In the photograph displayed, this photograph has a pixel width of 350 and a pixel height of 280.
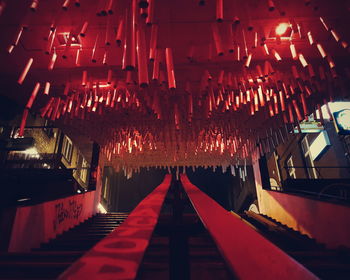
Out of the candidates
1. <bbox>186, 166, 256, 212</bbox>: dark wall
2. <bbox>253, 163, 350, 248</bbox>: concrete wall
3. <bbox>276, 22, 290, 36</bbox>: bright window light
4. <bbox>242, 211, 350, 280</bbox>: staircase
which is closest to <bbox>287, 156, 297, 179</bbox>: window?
<bbox>186, 166, 256, 212</bbox>: dark wall

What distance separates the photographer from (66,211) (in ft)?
17.6

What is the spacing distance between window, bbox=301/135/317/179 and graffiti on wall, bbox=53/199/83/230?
365 inches

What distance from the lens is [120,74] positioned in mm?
4117

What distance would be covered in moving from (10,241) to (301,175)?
10770mm

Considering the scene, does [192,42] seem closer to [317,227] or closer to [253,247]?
[253,247]

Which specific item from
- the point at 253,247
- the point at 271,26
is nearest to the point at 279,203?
the point at 271,26

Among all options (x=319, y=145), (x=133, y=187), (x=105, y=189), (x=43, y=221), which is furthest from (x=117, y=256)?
(x=133, y=187)

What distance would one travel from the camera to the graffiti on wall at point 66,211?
488 centimetres

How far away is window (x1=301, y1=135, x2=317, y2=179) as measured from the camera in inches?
350

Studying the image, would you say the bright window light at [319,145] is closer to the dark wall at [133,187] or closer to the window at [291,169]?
the window at [291,169]

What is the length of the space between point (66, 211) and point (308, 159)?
9.81 m

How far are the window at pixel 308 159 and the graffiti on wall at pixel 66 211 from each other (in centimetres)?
926

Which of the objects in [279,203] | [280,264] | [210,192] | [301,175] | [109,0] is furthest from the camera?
[210,192]

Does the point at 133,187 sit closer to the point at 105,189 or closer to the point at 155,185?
the point at 155,185
